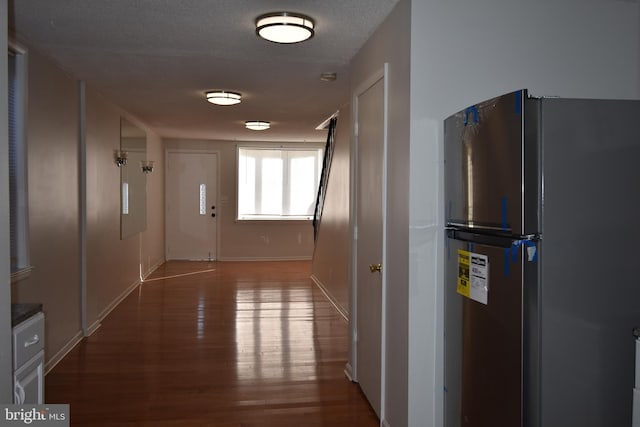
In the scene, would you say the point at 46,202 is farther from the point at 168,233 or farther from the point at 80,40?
the point at 168,233

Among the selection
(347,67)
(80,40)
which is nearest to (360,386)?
(347,67)

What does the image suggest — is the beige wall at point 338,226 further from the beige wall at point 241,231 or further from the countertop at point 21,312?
the countertop at point 21,312

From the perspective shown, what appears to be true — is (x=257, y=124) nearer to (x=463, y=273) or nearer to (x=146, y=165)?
(x=146, y=165)

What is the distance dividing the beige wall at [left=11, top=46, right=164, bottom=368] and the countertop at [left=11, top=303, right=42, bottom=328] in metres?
1.30

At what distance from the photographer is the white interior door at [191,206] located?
382 inches

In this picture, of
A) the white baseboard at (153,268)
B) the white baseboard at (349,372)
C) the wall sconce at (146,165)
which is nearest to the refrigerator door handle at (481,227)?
the white baseboard at (349,372)

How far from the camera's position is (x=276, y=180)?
985 cm

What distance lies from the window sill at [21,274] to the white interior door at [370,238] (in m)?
2.30

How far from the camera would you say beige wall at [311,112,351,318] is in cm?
568

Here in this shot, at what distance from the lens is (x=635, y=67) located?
9.02ft

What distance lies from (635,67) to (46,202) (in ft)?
13.3

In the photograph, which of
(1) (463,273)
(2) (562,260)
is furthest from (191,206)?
(2) (562,260)

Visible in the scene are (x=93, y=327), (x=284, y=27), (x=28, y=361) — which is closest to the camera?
(x=28, y=361)

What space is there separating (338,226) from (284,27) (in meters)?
3.46
